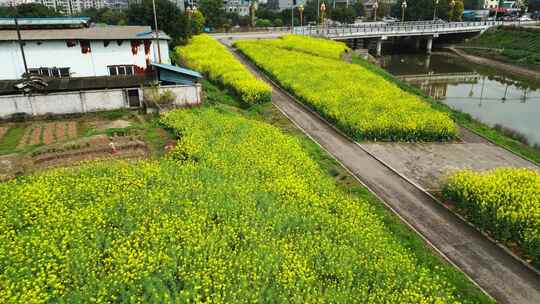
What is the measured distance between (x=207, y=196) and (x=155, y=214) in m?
2.23

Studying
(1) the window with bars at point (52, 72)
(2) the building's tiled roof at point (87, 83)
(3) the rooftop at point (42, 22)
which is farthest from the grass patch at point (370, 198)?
(3) the rooftop at point (42, 22)

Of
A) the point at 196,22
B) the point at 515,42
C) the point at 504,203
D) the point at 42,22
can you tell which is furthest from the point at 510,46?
the point at 42,22

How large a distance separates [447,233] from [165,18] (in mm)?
44235

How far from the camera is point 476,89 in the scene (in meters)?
45.7

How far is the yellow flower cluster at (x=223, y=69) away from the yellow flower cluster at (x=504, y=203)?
1759 cm

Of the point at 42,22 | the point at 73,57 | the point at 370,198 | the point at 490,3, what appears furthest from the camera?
the point at 490,3

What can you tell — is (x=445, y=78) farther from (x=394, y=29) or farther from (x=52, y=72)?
(x=52, y=72)

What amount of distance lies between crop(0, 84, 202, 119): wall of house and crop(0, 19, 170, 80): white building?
616 centimetres

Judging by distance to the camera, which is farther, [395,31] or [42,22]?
[395,31]

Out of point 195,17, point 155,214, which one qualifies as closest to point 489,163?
point 155,214

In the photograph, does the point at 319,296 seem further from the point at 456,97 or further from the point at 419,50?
the point at 419,50

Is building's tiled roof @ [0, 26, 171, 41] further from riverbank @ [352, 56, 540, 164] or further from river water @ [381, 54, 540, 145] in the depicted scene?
river water @ [381, 54, 540, 145]

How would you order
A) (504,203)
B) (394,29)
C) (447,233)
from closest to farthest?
(504,203)
(447,233)
(394,29)

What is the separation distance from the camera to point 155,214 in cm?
1352
